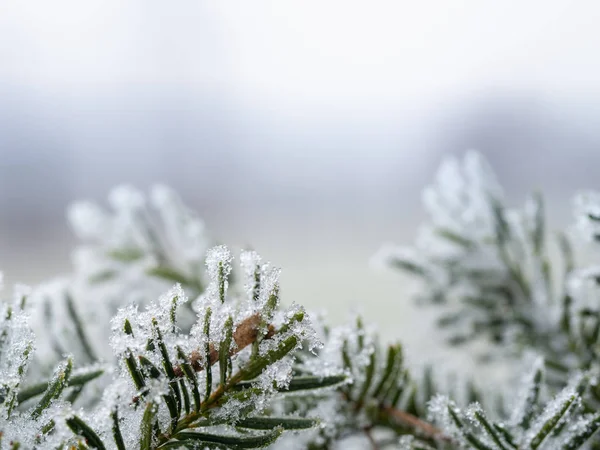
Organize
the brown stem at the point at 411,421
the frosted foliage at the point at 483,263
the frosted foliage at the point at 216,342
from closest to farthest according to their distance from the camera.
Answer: the frosted foliage at the point at 216,342
the brown stem at the point at 411,421
the frosted foliage at the point at 483,263

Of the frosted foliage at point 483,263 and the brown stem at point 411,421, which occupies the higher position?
the frosted foliage at point 483,263

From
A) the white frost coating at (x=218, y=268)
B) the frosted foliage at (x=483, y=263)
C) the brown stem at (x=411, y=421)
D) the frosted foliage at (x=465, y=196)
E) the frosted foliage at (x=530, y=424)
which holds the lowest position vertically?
the frosted foliage at (x=530, y=424)

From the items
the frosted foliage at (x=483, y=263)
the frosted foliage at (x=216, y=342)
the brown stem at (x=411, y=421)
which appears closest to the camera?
the frosted foliage at (x=216, y=342)

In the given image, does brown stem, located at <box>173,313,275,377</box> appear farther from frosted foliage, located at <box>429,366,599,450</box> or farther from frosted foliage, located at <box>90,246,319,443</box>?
frosted foliage, located at <box>429,366,599,450</box>

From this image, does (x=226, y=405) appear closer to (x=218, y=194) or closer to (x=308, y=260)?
(x=308, y=260)

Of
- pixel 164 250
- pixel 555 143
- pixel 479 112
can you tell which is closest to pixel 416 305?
pixel 164 250

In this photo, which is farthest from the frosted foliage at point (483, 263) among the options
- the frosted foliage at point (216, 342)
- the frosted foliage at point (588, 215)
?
the frosted foliage at point (216, 342)

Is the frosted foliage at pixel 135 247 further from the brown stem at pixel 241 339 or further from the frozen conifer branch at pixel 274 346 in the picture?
the brown stem at pixel 241 339

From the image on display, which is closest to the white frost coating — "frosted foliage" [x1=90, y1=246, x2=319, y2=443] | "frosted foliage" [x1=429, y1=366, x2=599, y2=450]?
"frosted foliage" [x1=90, y1=246, x2=319, y2=443]

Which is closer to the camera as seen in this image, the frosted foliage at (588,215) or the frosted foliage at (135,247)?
the frosted foliage at (588,215)
